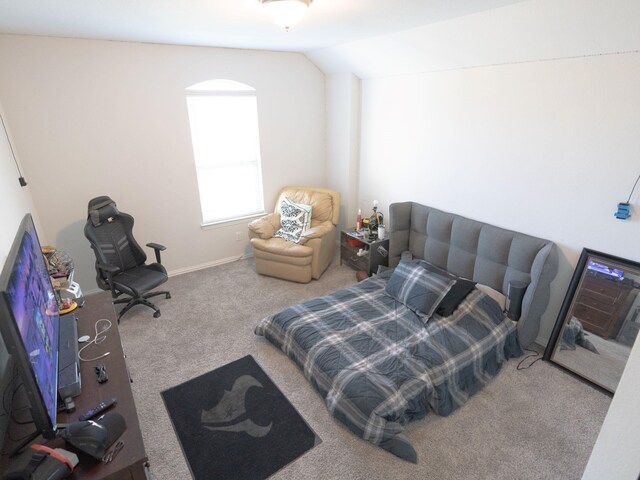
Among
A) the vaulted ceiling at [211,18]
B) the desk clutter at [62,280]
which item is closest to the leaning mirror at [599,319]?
the vaulted ceiling at [211,18]

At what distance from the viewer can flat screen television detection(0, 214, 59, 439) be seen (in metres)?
1.09

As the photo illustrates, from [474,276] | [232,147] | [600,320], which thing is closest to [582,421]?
[600,320]

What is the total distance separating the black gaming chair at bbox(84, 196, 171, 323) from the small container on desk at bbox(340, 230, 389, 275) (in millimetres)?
2139

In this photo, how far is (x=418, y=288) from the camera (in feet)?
9.96

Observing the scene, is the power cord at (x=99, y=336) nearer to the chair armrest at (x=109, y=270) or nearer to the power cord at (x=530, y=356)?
the chair armrest at (x=109, y=270)

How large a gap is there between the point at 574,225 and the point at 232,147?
3699 millimetres

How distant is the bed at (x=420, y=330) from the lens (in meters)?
2.27

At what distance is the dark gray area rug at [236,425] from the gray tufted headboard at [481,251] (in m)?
1.99

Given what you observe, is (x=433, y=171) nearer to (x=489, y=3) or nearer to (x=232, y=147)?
(x=489, y=3)

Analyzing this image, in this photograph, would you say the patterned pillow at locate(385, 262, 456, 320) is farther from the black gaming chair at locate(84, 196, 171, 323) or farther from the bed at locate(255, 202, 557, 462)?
the black gaming chair at locate(84, 196, 171, 323)

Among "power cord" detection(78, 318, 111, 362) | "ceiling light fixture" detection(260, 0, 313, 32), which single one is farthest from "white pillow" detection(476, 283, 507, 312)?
"power cord" detection(78, 318, 111, 362)

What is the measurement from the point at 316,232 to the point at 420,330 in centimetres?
179

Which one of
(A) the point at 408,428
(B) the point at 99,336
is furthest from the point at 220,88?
(A) the point at 408,428

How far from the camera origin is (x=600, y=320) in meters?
2.59
